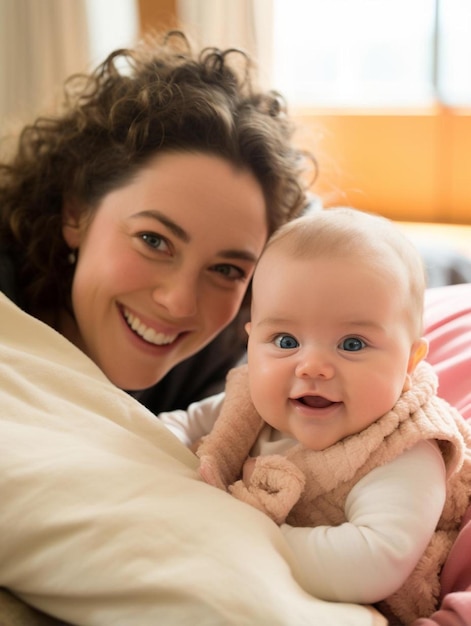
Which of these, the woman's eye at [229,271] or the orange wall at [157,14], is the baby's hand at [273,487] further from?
the orange wall at [157,14]

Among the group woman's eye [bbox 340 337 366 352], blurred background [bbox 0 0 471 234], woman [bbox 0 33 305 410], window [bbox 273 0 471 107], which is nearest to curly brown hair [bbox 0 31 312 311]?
woman [bbox 0 33 305 410]

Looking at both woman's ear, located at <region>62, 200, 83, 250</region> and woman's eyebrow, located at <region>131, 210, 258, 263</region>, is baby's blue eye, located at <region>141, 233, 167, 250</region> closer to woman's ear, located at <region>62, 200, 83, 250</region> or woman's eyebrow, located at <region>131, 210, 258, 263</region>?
woman's eyebrow, located at <region>131, 210, 258, 263</region>

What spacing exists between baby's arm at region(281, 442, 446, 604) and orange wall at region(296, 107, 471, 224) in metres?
1.93

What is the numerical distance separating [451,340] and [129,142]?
66cm

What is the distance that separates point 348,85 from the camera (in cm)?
323

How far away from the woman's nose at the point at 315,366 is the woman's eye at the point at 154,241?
0.53 meters

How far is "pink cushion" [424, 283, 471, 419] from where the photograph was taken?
1.31 meters

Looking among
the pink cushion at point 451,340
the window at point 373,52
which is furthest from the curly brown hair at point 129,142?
the window at point 373,52

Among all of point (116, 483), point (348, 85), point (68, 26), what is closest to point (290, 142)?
point (116, 483)

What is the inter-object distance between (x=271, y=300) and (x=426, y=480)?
0.28 metres

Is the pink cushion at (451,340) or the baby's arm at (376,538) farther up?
the baby's arm at (376,538)

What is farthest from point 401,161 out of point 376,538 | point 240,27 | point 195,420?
point 376,538

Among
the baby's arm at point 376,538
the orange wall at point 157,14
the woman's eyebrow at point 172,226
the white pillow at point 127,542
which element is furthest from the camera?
the orange wall at point 157,14

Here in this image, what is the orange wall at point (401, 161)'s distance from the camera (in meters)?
2.93
